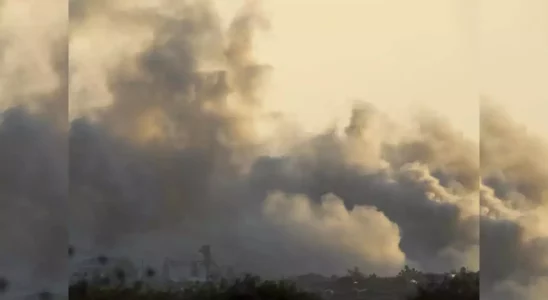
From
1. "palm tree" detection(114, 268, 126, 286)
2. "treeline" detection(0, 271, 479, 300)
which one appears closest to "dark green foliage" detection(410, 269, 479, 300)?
"treeline" detection(0, 271, 479, 300)

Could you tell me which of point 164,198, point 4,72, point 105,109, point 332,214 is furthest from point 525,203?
point 4,72

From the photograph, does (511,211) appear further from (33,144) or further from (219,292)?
(33,144)

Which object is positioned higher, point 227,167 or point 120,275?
point 227,167

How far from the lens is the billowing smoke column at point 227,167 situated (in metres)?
2.35

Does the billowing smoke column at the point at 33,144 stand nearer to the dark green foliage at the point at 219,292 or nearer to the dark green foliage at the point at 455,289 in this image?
the dark green foliage at the point at 219,292

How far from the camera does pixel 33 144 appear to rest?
2.34 metres

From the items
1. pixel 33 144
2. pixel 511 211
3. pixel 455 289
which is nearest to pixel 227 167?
pixel 33 144

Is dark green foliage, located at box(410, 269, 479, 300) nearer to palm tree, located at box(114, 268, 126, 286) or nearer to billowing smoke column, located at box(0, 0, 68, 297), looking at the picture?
palm tree, located at box(114, 268, 126, 286)

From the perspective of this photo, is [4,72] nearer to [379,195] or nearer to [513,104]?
[379,195]

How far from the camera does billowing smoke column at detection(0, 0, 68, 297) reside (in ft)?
7.59

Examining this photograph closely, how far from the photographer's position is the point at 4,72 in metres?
2.35

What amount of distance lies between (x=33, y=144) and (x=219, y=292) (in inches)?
34.5

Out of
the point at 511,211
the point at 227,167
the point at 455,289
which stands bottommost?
the point at 455,289

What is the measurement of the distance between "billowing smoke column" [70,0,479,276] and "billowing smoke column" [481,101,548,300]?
0.20 feet
